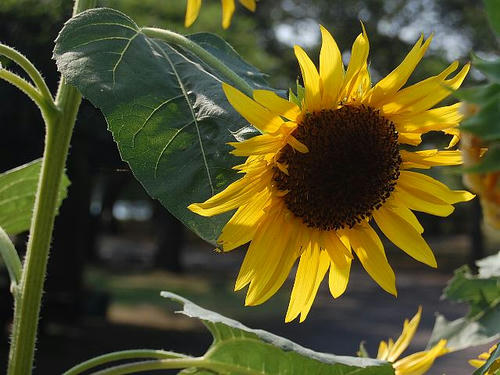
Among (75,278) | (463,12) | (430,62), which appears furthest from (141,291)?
(463,12)

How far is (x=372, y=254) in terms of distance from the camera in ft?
1.98

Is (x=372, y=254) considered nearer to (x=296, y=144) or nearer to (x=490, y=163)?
(x=296, y=144)

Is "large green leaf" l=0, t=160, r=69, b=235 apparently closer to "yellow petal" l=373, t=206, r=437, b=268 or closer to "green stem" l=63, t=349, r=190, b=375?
"green stem" l=63, t=349, r=190, b=375

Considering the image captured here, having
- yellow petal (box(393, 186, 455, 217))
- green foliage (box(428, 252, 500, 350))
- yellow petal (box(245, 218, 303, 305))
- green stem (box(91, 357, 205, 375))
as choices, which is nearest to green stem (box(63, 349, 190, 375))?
green stem (box(91, 357, 205, 375))

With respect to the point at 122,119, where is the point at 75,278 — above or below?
above

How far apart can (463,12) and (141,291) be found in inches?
241

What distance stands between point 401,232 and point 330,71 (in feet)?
0.45

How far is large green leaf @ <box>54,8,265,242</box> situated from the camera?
1.76ft

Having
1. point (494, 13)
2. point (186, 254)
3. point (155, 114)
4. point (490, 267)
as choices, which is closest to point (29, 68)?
point (155, 114)

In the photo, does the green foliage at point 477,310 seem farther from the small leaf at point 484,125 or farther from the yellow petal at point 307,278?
the small leaf at point 484,125

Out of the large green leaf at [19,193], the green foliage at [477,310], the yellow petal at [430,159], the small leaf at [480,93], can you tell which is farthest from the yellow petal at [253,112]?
the green foliage at [477,310]

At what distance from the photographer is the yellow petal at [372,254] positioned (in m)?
0.59

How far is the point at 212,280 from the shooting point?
432 inches

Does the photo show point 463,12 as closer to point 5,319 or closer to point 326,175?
point 5,319
